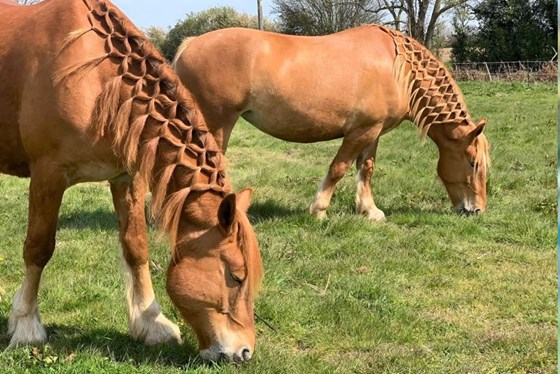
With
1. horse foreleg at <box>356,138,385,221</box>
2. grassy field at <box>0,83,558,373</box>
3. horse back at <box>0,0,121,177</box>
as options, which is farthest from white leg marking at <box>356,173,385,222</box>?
horse back at <box>0,0,121,177</box>

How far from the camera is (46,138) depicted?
3193 millimetres

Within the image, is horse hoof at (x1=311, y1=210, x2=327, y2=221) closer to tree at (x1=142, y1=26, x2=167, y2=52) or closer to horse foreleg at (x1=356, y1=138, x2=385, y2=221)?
horse foreleg at (x1=356, y1=138, x2=385, y2=221)

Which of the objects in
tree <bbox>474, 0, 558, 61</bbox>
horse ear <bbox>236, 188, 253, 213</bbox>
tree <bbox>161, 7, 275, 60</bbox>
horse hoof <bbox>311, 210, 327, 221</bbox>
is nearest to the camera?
horse ear <bbox>236, 188, 253, 213</bbox>

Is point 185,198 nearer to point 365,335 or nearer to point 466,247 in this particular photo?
point 365,335

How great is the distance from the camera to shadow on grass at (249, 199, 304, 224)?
6441 millimetres

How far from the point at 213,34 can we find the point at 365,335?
147 inches

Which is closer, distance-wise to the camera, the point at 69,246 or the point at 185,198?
the point at 185,198

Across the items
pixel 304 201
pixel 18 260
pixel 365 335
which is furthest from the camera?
pixel 304 201

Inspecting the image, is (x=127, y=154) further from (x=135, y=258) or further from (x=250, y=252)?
(x=135, y=258)

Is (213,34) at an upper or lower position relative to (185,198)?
upper

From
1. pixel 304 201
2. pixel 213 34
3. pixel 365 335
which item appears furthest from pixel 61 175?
pixel 304 201

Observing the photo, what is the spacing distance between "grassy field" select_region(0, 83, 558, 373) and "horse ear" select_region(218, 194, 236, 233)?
73cm

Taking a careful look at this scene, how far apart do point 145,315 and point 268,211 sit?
3181 millimetres

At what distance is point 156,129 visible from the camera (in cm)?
306
